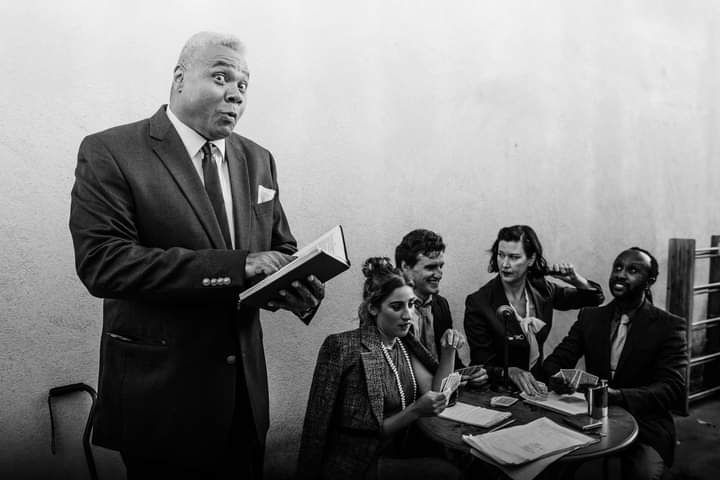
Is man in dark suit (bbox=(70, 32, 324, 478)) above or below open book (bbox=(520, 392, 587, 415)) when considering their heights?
above

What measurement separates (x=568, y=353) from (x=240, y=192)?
2323 mm

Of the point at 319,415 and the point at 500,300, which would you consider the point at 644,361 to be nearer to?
the point at 500,300

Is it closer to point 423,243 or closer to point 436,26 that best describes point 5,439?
point 423,243

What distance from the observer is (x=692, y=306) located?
4871 mm

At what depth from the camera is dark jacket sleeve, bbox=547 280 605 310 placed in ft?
12.4

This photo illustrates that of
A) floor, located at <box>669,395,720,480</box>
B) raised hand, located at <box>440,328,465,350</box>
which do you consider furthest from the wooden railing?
raised hand, located at <box>440,328,465,350</box>

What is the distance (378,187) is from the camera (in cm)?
350

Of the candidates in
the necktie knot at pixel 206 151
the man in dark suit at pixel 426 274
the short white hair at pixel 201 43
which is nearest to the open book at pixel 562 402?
the man in dark suit at pixel 426 274

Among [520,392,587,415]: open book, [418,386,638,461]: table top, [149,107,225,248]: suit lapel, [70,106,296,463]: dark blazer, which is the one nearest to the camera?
[70,106,296,463]: dark blazer

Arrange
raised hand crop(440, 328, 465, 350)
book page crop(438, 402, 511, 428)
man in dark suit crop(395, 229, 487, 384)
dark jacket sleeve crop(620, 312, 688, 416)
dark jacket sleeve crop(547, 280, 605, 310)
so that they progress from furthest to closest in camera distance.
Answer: dark jacket sleeve crop(547, 280, 605, 310), man in dark suit crop(395, 229, 487, 384), dark jacket sleeve crop(620, 312, 688, 416), raised hand crop(440, 328, 465, 350), book page crop(438, 402, 511, 428)

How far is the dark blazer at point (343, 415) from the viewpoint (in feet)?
8.05

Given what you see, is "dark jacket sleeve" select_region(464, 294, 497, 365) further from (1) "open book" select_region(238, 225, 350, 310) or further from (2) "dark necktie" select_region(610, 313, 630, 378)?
(1) "open book" select_region(238, 225, 350, 310)

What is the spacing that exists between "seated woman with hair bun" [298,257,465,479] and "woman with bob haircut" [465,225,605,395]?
23.8 inches

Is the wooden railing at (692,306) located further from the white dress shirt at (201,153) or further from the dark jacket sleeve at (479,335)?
the white dress shirt at (201,153)
